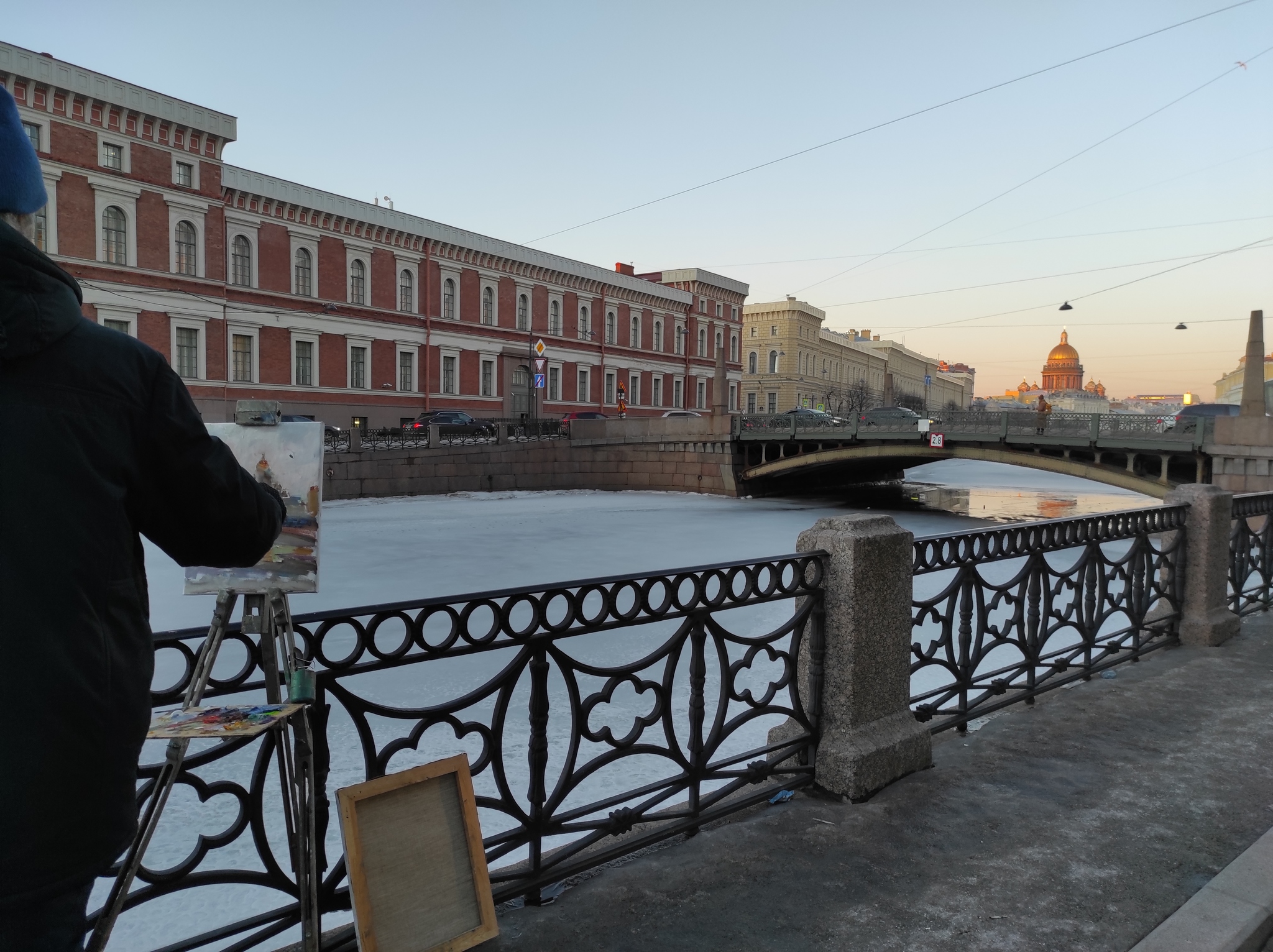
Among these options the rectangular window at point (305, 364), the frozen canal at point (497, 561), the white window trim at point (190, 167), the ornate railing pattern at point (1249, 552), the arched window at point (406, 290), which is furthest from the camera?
the arched window at point (406, 290)

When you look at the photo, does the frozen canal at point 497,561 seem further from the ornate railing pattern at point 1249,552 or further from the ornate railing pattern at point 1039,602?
the ornate railing pattern at point 1249,552

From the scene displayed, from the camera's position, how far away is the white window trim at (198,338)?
2858 cm

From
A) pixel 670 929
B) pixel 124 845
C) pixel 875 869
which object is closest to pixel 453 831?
pixel 670 929

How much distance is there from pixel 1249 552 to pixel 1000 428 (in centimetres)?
1859

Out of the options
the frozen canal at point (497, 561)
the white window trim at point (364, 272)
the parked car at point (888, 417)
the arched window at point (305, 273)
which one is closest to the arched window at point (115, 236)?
the arched window at point (305, 273)

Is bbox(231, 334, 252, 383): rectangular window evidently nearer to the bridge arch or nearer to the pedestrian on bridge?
the bridge arch

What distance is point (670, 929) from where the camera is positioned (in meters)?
2.57

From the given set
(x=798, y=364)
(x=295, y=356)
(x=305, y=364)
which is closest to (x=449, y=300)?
(x=305, y=364)

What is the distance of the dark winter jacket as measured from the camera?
1.29 metres

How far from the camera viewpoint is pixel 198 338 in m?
29.4

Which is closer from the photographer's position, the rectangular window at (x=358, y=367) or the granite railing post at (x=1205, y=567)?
the granite railing post at (x=1205, y=567)

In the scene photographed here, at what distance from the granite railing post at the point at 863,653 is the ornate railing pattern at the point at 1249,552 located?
4.35 metres

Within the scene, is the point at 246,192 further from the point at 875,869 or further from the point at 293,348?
the point at 875,869

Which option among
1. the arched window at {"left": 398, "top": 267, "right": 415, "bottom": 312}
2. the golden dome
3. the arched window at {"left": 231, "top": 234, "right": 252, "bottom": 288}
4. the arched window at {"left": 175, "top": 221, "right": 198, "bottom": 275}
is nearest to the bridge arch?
the arched window at {"left": 398, "top": 267, "right": 415, "bottom": 312}
